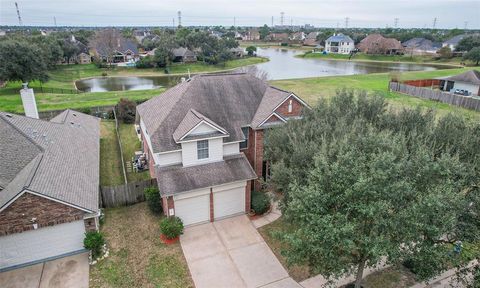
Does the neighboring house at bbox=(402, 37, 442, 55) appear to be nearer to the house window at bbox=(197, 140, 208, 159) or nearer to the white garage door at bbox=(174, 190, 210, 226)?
the house window at bbox=(197, 140, 208, 159)

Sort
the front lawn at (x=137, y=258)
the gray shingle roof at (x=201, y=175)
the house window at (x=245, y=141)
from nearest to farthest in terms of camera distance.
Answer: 1. the front lawn at (x=137, y=258)
2. the gray shingle roof at (x=201, y=175)
3. the house window at (x=245, y=141)

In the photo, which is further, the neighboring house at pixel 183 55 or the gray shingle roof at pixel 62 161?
the neighboring house at pixel 183 55

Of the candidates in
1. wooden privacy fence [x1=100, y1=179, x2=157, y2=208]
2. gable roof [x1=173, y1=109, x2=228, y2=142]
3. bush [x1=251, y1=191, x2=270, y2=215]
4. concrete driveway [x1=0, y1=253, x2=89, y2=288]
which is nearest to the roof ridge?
wooden privacy fence [x1=100, y1=179, x2=157, y2=208]

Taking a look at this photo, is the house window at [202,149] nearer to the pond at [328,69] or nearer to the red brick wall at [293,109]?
the red brick wall at [293,109]

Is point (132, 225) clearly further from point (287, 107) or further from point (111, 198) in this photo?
point (287, 107)

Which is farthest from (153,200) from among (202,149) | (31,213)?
(31,213)

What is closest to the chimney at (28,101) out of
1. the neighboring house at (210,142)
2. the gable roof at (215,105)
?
the gable roof at (215,105)
